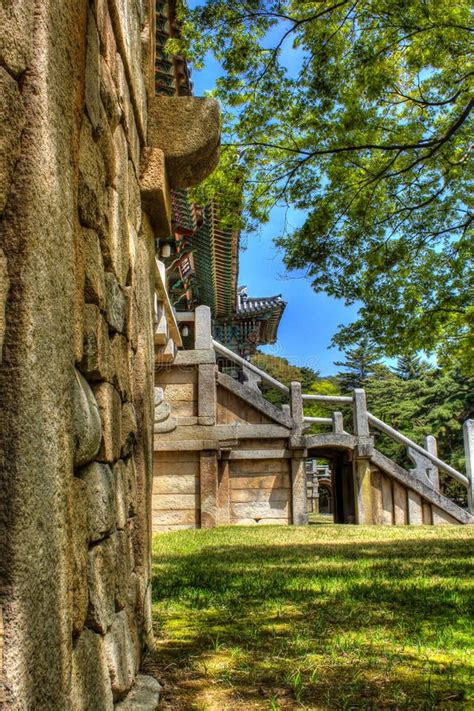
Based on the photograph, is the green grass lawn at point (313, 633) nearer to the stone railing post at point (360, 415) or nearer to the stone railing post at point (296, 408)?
the stone railing post at point (296, 408)

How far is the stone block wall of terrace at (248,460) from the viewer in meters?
12.6

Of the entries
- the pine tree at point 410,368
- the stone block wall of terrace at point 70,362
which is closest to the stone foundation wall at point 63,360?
the stone block wall of terrace at point 70,362

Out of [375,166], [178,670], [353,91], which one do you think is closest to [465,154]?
[375,166]

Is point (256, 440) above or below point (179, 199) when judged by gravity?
below

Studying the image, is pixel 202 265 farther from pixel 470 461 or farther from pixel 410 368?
pixel 410 368

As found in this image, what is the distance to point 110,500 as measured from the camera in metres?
2.20

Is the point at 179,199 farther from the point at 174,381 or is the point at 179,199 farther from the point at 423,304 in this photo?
the point at 423,304

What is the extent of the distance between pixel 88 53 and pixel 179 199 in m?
9.54

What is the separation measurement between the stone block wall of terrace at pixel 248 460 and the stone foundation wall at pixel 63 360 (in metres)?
8.96

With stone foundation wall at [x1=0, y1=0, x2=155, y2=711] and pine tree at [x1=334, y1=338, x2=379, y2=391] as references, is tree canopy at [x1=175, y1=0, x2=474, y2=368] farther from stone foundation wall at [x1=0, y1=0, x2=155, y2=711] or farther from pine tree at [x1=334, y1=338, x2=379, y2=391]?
pine tree at [x1=334, y1=338, x2=379, y2=391]

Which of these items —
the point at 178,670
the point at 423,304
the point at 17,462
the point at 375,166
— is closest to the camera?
the point at 17,462

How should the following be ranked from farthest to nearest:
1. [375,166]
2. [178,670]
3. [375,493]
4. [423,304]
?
[375,493]
[423,304]
[375,166]
[178,670]

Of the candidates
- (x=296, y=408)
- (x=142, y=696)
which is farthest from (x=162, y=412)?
(x=142, y=696)

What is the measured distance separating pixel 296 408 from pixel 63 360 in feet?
40.4
